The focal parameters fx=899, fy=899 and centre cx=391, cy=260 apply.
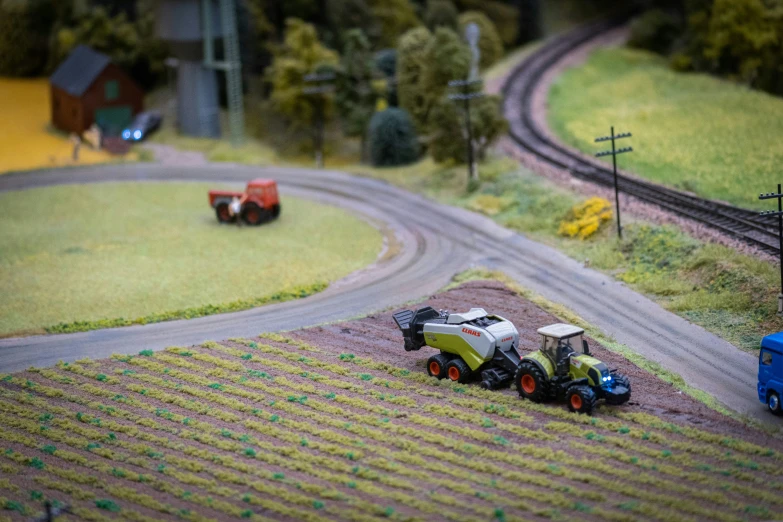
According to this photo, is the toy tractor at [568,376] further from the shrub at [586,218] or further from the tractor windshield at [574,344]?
the shrub at [586,218]

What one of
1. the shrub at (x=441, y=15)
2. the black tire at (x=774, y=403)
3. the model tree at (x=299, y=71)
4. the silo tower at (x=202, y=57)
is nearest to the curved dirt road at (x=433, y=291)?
the black tire at (x=774, y=403)

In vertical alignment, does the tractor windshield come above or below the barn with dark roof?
below

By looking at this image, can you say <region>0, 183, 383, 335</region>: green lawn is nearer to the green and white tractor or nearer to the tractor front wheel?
the tractor front wheel

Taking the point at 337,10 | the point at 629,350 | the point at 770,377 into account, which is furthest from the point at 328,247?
the point at 337,10

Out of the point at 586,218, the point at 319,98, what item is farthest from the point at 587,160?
the point at 319,98

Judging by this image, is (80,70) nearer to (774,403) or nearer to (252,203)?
(252,203)

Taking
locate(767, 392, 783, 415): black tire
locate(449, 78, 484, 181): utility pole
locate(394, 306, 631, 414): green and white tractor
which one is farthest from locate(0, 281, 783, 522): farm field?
locate(449, 78, 484, 181): utility pole
